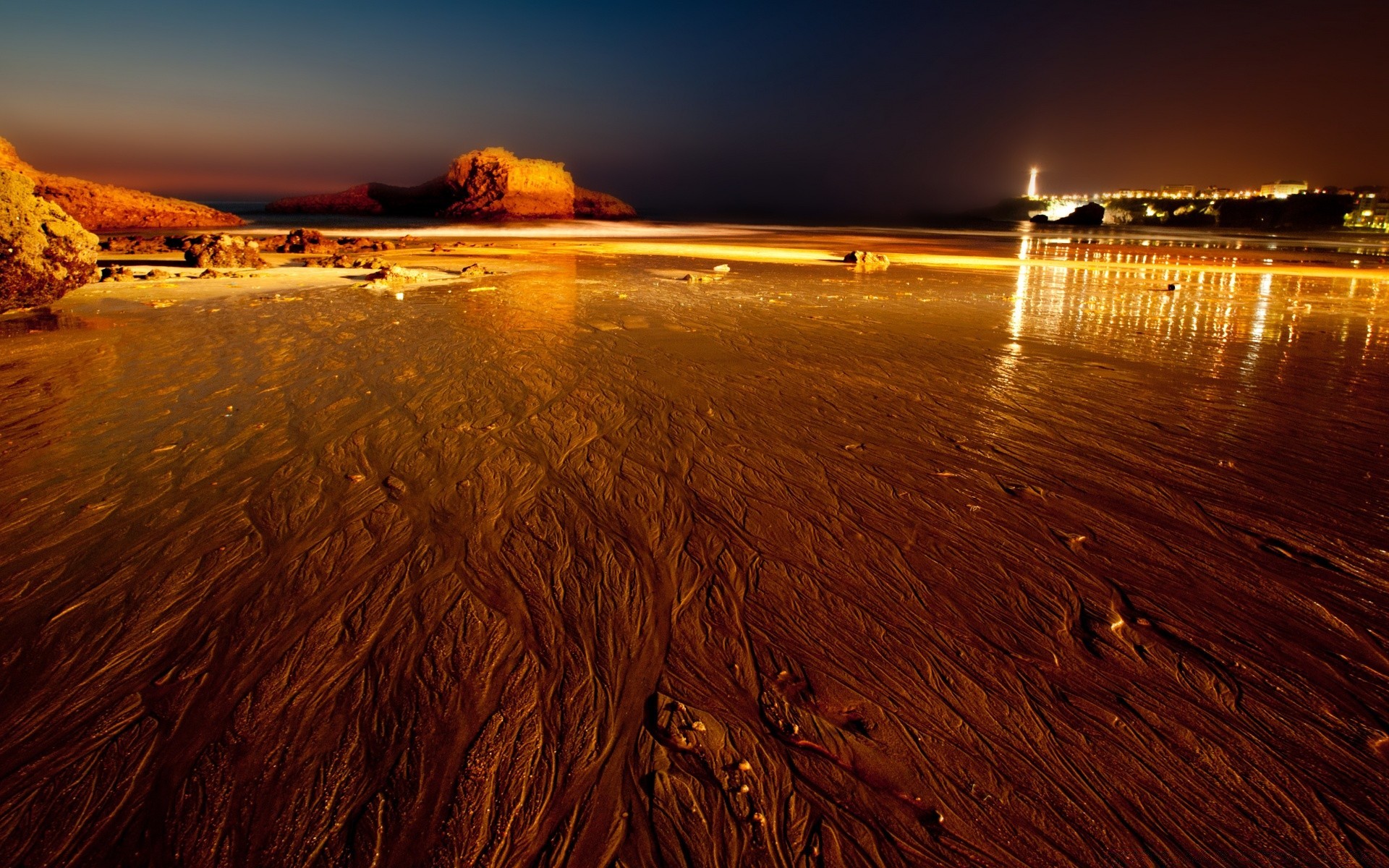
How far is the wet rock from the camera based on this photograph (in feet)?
39.7

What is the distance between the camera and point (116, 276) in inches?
404

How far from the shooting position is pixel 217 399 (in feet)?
14.9

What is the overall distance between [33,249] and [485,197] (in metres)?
53.8

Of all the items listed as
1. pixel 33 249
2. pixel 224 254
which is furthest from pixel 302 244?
pixel 33 249

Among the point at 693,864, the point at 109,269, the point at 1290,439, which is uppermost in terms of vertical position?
the point at 109,269

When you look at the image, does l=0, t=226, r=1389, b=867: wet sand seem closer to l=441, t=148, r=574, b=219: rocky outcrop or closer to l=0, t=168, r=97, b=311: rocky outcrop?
l=0, t=168, r=97, b=311: rocky outcrop

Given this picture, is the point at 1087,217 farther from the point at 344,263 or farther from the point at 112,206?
the point at 112,206

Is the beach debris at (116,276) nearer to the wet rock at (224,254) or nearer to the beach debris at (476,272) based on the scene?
the wet rock at (224,254)

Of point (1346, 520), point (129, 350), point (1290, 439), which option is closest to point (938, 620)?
point (1346, 520)

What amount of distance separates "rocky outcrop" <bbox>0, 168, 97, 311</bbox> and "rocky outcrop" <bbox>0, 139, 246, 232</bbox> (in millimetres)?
25955

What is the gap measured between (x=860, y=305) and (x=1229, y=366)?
4.57 metres

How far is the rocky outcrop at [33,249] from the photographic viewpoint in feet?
22.0

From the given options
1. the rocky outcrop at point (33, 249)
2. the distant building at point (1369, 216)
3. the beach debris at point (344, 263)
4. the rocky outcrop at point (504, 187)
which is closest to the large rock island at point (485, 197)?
the rocky outcrop at point (504, 187)

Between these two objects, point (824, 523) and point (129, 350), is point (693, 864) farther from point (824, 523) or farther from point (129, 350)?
point (129, 350)
